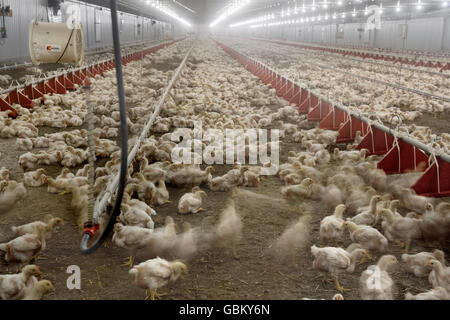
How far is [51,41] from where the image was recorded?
23.1ft

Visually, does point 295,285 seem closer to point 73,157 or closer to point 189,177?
point 189,177

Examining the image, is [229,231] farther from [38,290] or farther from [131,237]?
[38,290]

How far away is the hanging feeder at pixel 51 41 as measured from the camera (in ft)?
23.0

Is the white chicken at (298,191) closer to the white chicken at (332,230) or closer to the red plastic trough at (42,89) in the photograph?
the white chicken at (332,230)

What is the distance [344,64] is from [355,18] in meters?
28.2

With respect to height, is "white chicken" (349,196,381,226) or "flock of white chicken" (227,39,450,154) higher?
"flock of white chicken" (227,39,450,154)

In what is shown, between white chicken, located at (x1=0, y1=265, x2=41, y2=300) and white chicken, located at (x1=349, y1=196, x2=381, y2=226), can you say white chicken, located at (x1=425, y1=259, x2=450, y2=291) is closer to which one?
white chicken, located at (x1=349, y1=196, x2=381, y2=226)

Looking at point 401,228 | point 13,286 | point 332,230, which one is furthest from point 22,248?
point 401,228

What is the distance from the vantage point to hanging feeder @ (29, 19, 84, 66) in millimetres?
7000

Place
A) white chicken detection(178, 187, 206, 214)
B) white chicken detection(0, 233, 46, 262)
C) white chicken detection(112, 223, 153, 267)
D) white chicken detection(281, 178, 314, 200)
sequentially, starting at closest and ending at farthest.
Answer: white chicken detection(0, 233, 46, 262) → white chicken detection(112, 223, 153, 267) → white chicken detection(178, 187, 206, 214) → white chicken detection(281, 178, 314, 200)

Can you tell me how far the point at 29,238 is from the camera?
3.21 metres

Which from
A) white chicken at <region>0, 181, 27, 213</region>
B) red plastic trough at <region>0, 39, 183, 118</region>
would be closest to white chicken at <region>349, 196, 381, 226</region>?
white chicken at <region>0, 181, 27, 213</region>

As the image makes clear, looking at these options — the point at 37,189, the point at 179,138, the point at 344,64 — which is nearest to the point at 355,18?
the point at 344,64

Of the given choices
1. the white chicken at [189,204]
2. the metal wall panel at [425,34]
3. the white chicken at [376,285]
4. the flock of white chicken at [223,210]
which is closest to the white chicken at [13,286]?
the flock of white chicken at [223,210]
